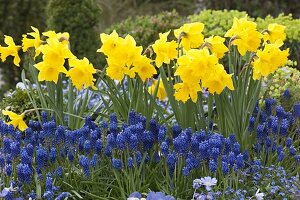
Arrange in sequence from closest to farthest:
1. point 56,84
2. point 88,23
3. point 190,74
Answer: point 190,74 → point 56,84 → point 88,23

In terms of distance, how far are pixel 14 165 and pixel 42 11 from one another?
5008mm

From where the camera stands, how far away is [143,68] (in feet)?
12.4

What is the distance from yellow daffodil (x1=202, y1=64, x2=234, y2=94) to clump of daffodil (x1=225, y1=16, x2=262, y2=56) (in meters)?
0.29

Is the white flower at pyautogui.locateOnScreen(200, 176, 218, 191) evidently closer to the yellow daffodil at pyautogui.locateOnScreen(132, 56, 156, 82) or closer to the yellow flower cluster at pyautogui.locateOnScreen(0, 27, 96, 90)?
the yellow daffodil at pyautogui.locateOnScreen(132, 56, 156, 82)

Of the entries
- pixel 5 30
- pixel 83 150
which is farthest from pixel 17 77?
pixel 83 150

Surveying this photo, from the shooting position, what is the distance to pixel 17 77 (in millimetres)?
8078

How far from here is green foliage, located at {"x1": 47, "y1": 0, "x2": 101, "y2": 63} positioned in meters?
6.70

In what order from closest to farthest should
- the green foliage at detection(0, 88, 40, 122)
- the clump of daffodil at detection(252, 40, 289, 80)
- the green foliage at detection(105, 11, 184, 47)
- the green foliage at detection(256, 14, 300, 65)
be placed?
the clump of daffodil at detection(252, 40, 289, 80) < the green foliage at detection(0, 88, 40, 122) < the green foliage at detection(256, 14, 300, 65) < the green foliage at detection(105, 11, 184, 47)

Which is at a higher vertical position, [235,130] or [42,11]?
[42,11]

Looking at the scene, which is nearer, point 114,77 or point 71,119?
point 114,77

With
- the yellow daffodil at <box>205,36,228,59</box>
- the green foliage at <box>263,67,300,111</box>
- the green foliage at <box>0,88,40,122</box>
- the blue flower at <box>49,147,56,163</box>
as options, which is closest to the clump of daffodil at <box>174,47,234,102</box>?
Answer: the yellow daffodil at <box>205,36,228,59</box>

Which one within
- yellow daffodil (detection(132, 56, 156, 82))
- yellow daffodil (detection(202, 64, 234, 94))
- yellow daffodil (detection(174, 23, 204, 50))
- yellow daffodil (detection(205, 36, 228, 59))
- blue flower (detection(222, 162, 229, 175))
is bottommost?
blue flower (detection(222, 162, 229, 175))

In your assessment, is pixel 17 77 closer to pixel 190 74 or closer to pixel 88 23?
pixel 88 23

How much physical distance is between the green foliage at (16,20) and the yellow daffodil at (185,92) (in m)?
4.57
